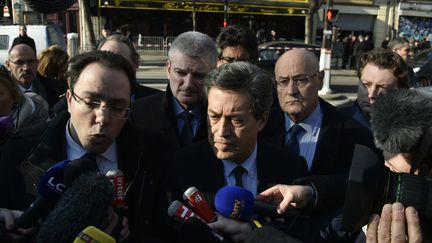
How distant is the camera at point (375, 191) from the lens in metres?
1.32

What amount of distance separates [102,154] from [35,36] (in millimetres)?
12861

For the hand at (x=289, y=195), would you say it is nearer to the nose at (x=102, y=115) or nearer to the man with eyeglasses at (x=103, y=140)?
the man with eyeglasses at (x=103, y=140)

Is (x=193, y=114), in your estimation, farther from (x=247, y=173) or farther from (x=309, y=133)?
(x=247, y=173)

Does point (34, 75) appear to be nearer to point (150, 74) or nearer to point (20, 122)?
point (20, 122)

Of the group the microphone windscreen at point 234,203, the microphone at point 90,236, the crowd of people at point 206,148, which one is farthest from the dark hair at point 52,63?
the microphone at point 90,236

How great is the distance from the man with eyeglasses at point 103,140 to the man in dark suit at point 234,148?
146 millimetres

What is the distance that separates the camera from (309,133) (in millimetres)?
2846

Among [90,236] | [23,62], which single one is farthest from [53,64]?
[90,236]

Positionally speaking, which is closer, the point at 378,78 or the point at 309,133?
the point at 309,133

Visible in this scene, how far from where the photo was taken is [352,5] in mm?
31219

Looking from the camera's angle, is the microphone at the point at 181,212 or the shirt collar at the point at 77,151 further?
the shirt collar at the point at 77,151

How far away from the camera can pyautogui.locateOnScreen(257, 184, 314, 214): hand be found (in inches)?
70.8

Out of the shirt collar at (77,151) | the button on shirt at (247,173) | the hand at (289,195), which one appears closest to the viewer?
the hand at (289,195)

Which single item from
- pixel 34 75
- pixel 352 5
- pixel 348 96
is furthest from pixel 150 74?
pixel 352 5
